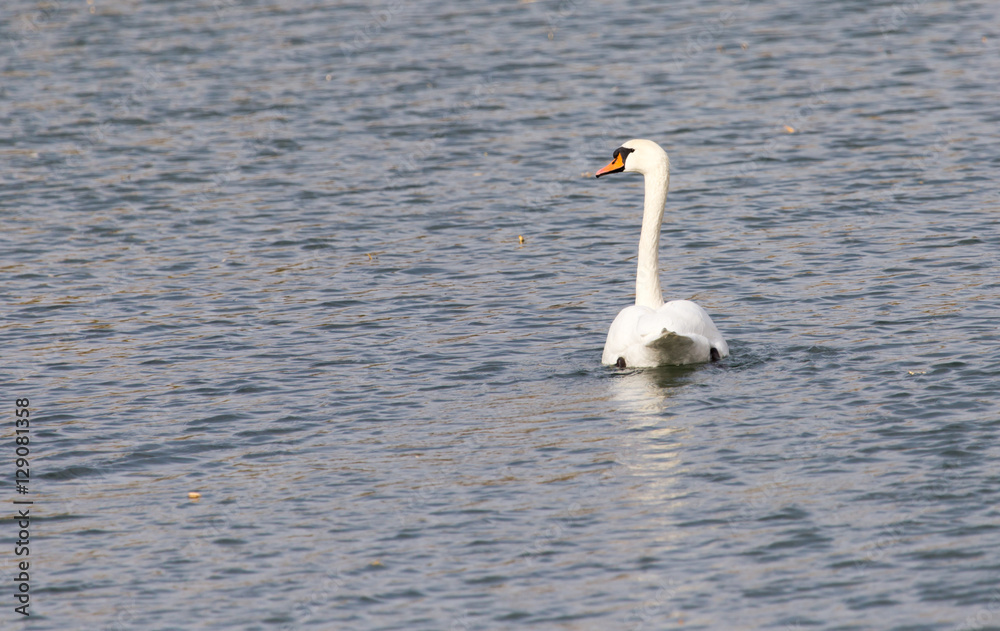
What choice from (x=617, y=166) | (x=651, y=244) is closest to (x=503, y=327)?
(x=651, y=244)

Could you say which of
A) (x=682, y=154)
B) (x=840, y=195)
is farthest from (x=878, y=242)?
(x=682, y=154)

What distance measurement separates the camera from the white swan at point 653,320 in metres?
12.8

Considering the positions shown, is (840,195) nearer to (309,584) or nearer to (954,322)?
(954,322)

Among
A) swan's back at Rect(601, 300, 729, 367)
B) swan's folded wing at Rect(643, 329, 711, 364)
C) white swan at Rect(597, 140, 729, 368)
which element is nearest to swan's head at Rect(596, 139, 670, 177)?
white swan at Rect(597, 140, 729, 368)

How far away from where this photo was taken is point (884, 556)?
9.29m

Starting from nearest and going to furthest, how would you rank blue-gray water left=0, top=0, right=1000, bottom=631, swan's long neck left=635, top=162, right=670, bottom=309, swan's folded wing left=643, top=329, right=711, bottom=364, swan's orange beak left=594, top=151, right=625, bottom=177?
1. blue-gray water left=0, top=0, right=1000, bottom=631
2. swan's folded wing left=643, top=329, right=711, bottom=364
3. swan's long neck left=635, top=162, right=670, bottom=309
4. swan's orange beak left=594, top=151, right=625, bottom=177

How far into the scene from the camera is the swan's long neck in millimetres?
13812

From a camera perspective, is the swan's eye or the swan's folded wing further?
the swan's eye

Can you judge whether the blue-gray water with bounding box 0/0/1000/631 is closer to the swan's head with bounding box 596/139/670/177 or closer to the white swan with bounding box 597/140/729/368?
the white swan with bounding box 597/140/729/368

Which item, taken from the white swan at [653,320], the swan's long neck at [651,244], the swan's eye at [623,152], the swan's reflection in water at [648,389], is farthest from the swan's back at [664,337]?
the swan's eye at [623,152]

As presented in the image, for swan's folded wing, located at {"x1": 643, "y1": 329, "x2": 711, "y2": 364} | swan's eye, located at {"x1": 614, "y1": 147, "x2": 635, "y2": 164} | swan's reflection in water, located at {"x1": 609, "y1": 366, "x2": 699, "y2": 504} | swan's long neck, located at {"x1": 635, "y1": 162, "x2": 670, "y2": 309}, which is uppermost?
swan's eye, located at {"x1": 614, "y1": 147, "x2": 635, "y2": 164}

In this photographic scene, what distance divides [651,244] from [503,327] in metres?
2.02

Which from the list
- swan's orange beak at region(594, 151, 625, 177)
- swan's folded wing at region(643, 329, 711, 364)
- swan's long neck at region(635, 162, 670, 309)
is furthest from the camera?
swan's orange beak at region(594, 151, 625, 177)

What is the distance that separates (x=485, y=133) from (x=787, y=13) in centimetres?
1014
